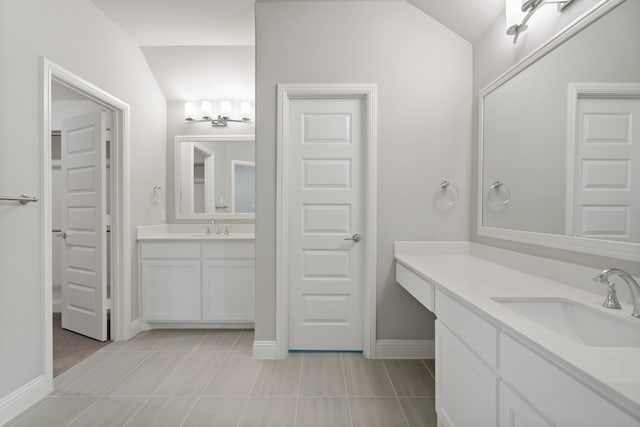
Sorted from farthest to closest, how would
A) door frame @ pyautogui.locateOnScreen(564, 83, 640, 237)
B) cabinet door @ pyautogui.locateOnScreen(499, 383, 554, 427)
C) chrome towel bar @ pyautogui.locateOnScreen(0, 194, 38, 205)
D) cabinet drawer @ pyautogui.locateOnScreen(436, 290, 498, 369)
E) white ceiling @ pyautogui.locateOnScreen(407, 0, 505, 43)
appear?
1. white ceiling @ pyautogui.locateOnScreen(407, 0, 505, 43)
2. chrome towel bar @ pyautogui.locateOnScreen(0, 194, 38, 205)
3. door frame @ pyautogui.locateOnScreen(564, 83, 640, 237)
4. cabinet drawer @ pyautogui.locateOnScreen(436, 290, 498, 369)
5. cabinet door @ pyautogui.locateOnScreen(499, 383, 554, 427)

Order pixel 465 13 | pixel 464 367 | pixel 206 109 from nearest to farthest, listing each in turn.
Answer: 1. pixel 464 367
2. pixel 465 13
3. pixel 206 109

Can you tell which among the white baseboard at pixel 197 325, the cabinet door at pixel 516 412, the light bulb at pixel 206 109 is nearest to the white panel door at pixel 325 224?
the white baseboard at pixel 197 325

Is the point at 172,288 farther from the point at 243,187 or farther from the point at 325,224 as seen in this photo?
the point at 325,224

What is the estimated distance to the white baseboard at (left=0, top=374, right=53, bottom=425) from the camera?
1718 millimetres

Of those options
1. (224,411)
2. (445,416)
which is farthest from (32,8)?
(445,416)

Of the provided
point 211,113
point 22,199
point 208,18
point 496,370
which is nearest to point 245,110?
point 211,113

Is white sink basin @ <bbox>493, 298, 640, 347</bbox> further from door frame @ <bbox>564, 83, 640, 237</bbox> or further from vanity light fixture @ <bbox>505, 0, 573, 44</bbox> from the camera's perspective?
vanity light fixture @ <bbox>505, 0, 573, 44</bbox>

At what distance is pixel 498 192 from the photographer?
2.09 m

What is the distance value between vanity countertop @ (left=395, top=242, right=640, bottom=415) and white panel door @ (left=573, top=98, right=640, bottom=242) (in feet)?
0.86

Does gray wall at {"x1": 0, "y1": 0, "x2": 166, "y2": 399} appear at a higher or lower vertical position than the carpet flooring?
higher

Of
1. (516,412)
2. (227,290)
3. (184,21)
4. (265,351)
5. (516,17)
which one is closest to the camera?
(516,412)

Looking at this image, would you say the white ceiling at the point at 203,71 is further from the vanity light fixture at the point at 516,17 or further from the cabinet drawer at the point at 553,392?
the cabinet drawer at the point at 553,392

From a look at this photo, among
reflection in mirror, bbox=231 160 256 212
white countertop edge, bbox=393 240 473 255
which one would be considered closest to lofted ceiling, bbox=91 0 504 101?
reflection in mirror, bbox=231 160 256 212

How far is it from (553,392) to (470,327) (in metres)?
0.45
